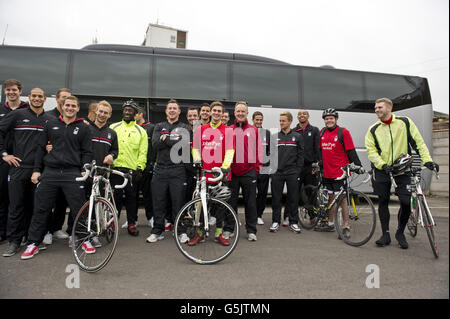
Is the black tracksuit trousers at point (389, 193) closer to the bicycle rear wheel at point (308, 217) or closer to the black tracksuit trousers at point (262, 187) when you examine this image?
the bicycle rear wheel at point (308, 217)

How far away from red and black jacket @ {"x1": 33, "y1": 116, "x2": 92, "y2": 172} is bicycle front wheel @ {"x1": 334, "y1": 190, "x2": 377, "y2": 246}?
12.6ft

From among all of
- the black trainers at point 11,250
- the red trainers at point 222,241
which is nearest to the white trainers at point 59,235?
the black trainers at point 11,250

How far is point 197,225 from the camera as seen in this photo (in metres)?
3.57

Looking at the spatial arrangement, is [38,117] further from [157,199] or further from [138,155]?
→ [157,199]

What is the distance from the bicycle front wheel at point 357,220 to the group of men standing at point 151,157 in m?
0.16

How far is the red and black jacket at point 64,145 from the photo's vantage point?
11.7ft

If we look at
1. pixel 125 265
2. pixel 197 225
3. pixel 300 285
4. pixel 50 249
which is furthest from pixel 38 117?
Result: pixel 300 285

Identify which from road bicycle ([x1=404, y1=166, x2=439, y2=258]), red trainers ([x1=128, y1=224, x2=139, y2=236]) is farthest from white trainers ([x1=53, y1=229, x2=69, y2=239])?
road bicycle ([x1=404, y1=166, x2=439, y2=258])

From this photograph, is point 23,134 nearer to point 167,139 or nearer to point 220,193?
point 167,139

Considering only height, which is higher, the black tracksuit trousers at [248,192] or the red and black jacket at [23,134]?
the red and black jacket at [23,134]

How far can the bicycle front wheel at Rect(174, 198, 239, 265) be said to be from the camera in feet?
11.3

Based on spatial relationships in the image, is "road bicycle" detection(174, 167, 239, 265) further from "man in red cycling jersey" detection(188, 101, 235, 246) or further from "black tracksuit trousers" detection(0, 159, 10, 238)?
"black tracksuit trousers" detection(0, 159, 10, 238)

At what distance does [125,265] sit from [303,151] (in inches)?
142
